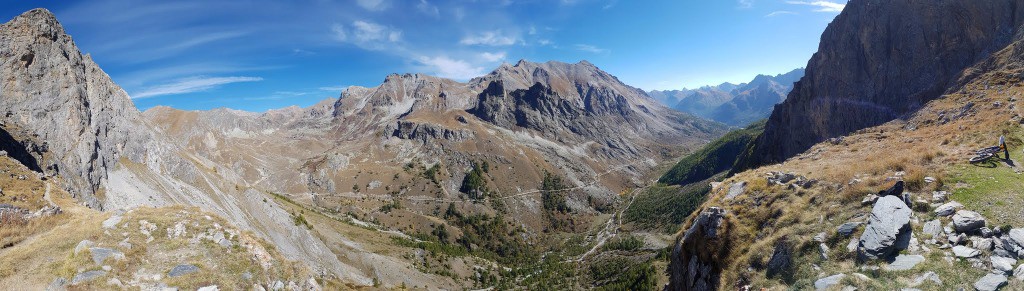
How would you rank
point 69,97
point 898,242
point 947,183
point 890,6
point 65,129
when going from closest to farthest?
point 898,242 < point 947,183 < point 65,129 < point 69,97 < point 890,6

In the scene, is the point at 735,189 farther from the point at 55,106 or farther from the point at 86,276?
the point at 55,106

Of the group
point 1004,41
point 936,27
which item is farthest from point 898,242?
point 936,27

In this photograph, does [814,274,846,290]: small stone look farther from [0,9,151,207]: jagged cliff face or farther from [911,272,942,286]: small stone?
[0,9,151,207]: jagged cliff face

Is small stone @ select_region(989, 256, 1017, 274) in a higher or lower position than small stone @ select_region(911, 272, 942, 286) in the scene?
higher

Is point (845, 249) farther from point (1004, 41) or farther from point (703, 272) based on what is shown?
point (1004, 41)

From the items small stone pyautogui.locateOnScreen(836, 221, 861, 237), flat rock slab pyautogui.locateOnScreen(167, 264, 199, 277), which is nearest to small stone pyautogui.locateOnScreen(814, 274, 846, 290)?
small stone pyautogui.locateOnScreen(836, 221, 861, 237)

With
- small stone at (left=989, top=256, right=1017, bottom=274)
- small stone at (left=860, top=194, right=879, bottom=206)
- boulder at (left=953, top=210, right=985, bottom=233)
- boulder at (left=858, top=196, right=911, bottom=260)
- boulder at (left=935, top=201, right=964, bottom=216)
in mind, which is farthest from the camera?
small stone at (left=860, top=194, right=879, bottom=206)
